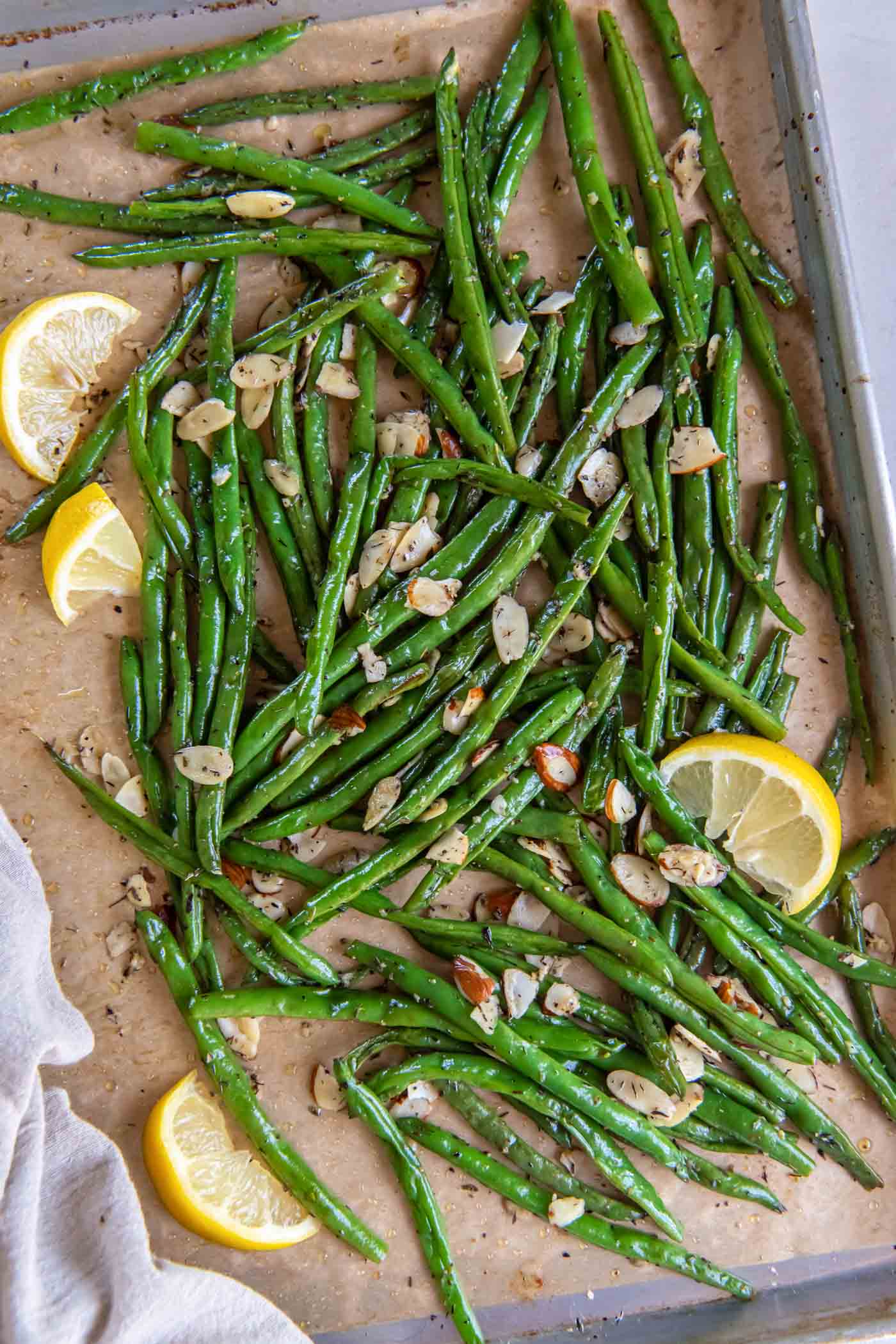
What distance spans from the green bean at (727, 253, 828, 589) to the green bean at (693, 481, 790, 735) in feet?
Answer: 0.15

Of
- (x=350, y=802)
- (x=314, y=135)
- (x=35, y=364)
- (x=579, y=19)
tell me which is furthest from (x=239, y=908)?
(x=579, y=19)

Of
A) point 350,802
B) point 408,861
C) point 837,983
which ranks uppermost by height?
point 350,802

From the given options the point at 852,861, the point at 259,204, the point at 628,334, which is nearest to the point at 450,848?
the point at 852,861

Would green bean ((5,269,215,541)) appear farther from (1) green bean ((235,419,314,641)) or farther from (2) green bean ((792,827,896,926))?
(2) green bean ((792,827,896,926))

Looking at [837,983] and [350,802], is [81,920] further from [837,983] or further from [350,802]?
[837,983]

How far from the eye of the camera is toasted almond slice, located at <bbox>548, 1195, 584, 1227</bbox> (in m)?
1.93

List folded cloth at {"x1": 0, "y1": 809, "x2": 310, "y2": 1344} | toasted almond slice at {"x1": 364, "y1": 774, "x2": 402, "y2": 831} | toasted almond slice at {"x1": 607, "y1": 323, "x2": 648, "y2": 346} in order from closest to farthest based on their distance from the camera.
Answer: folded cloth at {"x1": 0, "y1": 809, "x2": 310, "y2": 1344}
toasted almond slice at {"x1": 364, "y1": 774, "x2": 402, "y2": 831}
toasted almond slice at {"x1": 607, "y1": 323, "x2": 648, "y2": 346}

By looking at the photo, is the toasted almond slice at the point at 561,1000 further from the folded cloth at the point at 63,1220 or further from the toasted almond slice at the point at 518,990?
the folded cloth at the point at 63,1220

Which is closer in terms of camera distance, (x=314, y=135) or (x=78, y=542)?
(x=78, y=542)

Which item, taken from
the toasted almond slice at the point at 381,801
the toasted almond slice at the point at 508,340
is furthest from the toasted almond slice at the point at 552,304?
the toasted almond slice at the point at 381,801

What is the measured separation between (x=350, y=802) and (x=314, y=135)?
1398 millimetres

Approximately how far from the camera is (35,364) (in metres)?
1.91

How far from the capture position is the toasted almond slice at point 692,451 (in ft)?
6.58

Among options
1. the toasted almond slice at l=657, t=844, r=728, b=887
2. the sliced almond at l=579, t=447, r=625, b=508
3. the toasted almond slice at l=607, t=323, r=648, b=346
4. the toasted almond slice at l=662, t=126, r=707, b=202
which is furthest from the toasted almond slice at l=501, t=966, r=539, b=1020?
the toasted almond slice at l=662, t=126, r=707, b=202
